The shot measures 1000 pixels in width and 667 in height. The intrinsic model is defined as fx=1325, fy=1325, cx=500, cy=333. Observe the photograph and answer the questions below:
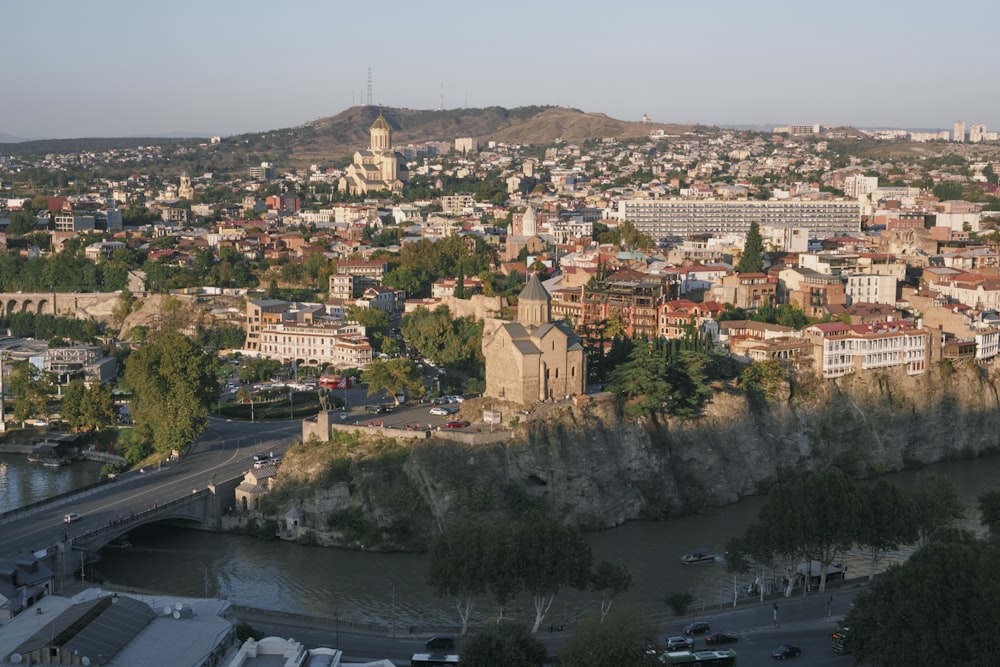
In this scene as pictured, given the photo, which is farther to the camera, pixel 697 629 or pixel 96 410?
pixel 96 410

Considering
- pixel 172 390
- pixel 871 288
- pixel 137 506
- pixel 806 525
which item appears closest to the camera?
pixel 806 525

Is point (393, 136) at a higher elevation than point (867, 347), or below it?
higher

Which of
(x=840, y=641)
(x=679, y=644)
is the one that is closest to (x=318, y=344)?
(x=679, y=644)

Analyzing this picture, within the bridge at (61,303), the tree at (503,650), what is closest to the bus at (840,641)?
the tree at (503,650)

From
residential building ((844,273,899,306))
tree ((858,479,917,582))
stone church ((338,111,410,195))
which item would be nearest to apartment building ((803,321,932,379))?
residential building ((844,273,899,306))

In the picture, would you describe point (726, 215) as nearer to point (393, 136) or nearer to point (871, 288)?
point (871, 288)

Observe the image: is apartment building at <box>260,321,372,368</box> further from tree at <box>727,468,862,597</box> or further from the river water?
tree at <box>727,468,862,597</box>
